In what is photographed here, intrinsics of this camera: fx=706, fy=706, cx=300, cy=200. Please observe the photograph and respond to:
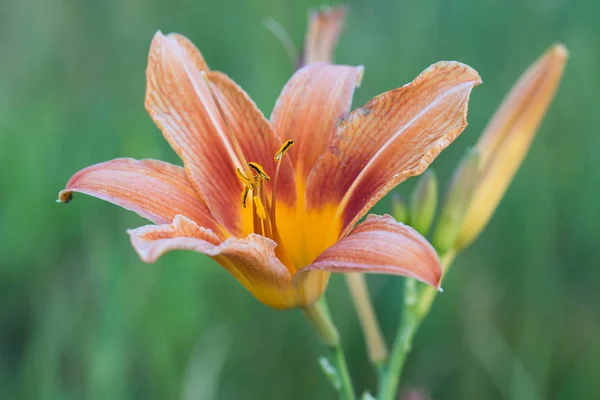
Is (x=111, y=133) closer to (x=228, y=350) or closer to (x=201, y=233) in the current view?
(x=228, y=350)

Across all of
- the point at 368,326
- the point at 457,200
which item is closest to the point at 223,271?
the point at 368,326

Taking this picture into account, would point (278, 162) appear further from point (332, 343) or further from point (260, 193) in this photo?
point (332, 343)

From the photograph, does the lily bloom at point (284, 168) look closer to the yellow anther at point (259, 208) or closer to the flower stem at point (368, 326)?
the yellow anther at point (259, 208)

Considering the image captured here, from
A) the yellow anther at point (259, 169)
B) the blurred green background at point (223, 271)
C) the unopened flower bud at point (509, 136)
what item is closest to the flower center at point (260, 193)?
the yellow anther at point (259, 169)

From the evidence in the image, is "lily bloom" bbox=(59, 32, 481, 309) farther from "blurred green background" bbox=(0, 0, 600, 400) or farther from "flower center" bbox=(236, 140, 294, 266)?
"blurred green background" bbox=(0, 0, 600, 400)

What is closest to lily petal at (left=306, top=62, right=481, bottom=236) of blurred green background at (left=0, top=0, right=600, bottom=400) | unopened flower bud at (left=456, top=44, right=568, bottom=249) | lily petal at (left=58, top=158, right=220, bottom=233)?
lily petal at (left=58, top=158, right=220, bottom=233)

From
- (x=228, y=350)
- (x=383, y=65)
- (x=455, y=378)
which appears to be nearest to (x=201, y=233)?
(x=228, y=350)
